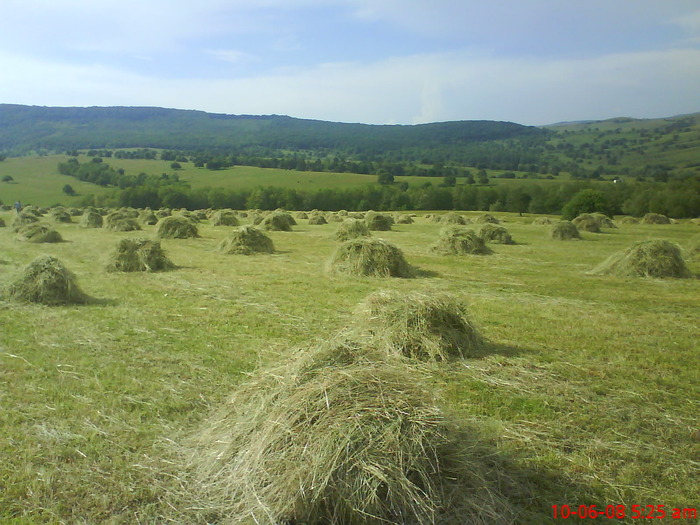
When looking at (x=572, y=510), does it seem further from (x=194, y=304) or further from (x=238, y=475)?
(x=194, y=304)

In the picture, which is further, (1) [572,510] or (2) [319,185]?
(2) [319,185]

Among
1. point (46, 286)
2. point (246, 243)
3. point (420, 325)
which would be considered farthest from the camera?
point (246, 243)

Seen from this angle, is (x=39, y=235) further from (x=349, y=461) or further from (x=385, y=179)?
(x=385, y=179)

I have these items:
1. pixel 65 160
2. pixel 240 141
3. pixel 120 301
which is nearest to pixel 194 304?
pixel 120 301

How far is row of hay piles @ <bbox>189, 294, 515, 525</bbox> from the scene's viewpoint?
290cm

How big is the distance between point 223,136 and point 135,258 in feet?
601

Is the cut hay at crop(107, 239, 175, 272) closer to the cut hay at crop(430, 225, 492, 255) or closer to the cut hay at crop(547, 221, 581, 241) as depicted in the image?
the cut hay at crop(430, 225, 492, 255)

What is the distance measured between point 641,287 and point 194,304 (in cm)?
944

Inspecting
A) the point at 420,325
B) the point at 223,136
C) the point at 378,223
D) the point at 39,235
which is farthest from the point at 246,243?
the point at 223,136

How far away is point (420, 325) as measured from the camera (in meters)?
6.09

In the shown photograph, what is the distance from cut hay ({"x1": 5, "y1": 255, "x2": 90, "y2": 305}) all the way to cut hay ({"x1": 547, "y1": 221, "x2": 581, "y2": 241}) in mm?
19349

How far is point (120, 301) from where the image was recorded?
9.04 m

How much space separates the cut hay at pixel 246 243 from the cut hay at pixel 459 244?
5.78 m
